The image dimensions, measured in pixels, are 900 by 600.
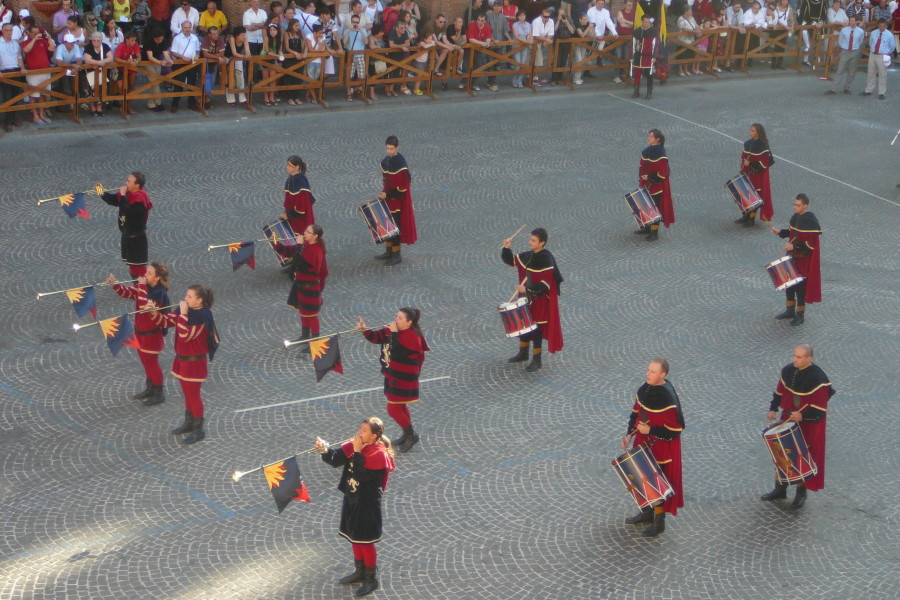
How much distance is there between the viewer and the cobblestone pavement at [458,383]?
Result: 31.7 feet

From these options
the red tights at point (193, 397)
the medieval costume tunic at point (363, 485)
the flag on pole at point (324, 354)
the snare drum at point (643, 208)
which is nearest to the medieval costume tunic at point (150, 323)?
the red tights at point (193, 397)

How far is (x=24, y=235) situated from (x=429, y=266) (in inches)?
214

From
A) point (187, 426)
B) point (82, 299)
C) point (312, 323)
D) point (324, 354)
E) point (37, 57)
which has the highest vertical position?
point (37, 57)

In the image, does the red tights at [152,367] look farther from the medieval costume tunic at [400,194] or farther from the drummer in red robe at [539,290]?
the medieval costume tunic at [400,194]

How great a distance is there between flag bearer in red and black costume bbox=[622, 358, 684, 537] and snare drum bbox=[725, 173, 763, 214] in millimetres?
8327

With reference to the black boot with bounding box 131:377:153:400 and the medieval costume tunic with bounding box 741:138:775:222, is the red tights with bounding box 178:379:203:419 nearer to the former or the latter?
the black boot with bounding box 131:377:153:400

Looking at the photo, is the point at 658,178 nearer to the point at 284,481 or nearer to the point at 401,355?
the point at 401,355

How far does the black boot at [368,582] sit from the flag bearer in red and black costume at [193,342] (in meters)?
2.88

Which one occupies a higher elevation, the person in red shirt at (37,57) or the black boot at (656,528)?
the person in red shirt at (37,57)

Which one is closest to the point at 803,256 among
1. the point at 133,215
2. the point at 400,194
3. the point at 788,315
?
the point at 788,315

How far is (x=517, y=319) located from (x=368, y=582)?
439 cm

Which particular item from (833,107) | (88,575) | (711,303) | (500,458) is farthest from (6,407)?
(833,107)

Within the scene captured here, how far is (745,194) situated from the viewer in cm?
1766

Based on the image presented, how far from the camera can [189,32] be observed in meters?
22.3
